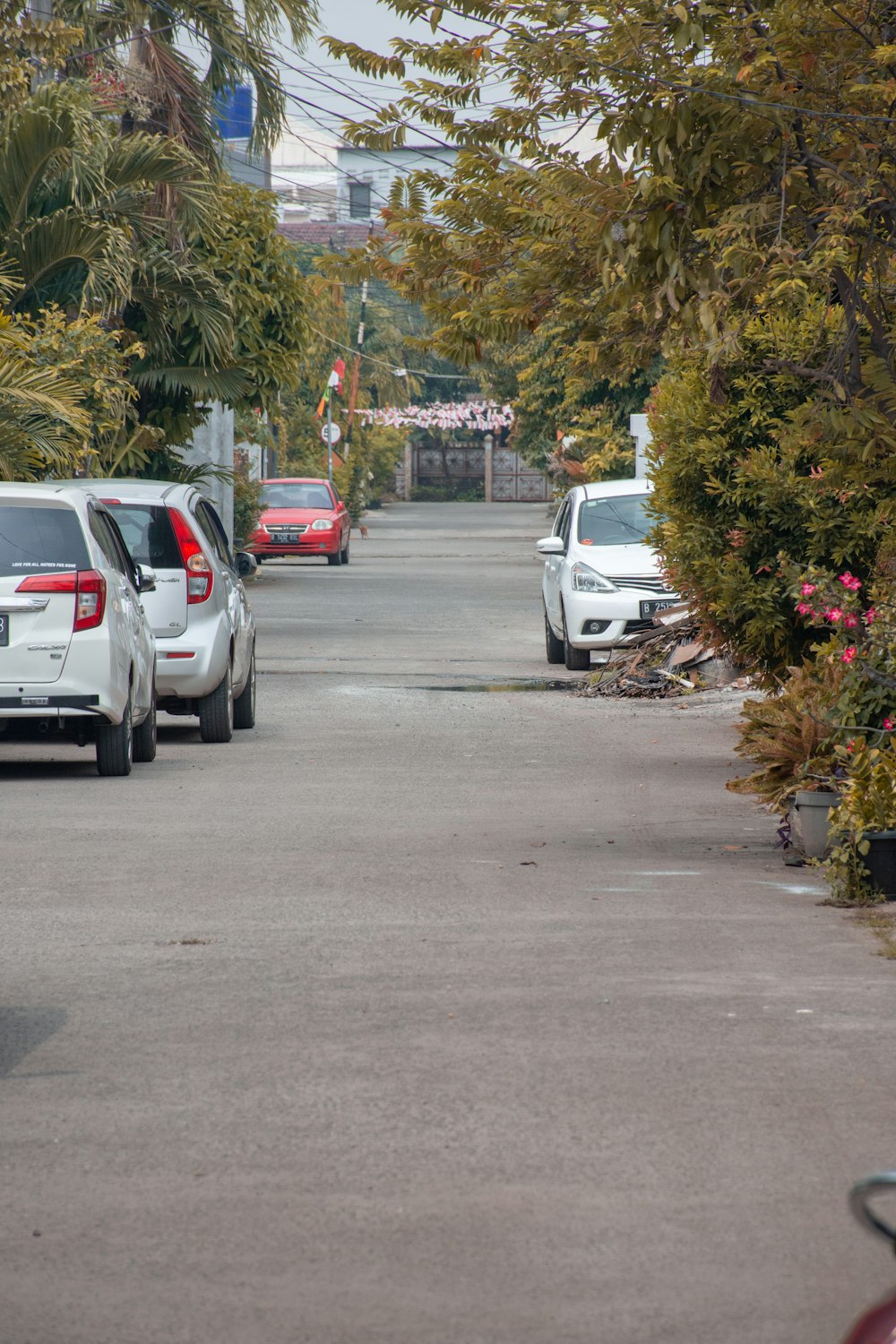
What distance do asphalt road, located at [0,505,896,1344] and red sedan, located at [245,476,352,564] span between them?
28878 millimetres

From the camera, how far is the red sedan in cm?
4047

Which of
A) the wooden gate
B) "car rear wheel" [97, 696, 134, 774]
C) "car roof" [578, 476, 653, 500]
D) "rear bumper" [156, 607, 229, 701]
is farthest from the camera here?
the wooden gate

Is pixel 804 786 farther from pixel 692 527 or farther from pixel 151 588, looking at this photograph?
pixel 151 588

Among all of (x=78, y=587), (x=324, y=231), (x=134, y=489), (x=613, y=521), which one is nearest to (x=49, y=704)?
(x=78, y=587)

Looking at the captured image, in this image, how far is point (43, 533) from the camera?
12.0m

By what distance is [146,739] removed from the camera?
13.1 m

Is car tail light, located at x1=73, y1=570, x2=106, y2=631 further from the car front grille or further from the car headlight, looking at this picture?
the car front grille

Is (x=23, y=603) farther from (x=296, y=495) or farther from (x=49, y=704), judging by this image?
(x=296, y=495)

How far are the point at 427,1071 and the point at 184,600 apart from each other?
28.9ft

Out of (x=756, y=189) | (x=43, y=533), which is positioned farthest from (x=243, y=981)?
(x=43, y=533)

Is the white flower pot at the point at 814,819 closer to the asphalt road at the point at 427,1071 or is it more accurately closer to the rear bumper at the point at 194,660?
the asphalt road at the point at 427,1071

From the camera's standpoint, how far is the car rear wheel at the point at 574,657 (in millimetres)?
20359

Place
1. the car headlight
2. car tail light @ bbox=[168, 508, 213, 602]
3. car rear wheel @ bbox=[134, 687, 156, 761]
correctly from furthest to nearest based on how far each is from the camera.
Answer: the car headlight < car tail light @ bbox=[168, 508, 213, 602] < car rear wheel @ bbox=[134, 687, 156, 761]

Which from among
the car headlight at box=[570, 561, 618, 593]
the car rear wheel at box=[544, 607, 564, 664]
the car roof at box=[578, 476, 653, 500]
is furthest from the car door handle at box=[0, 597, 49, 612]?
the car roof at box=[578, 476, 653, 500]
